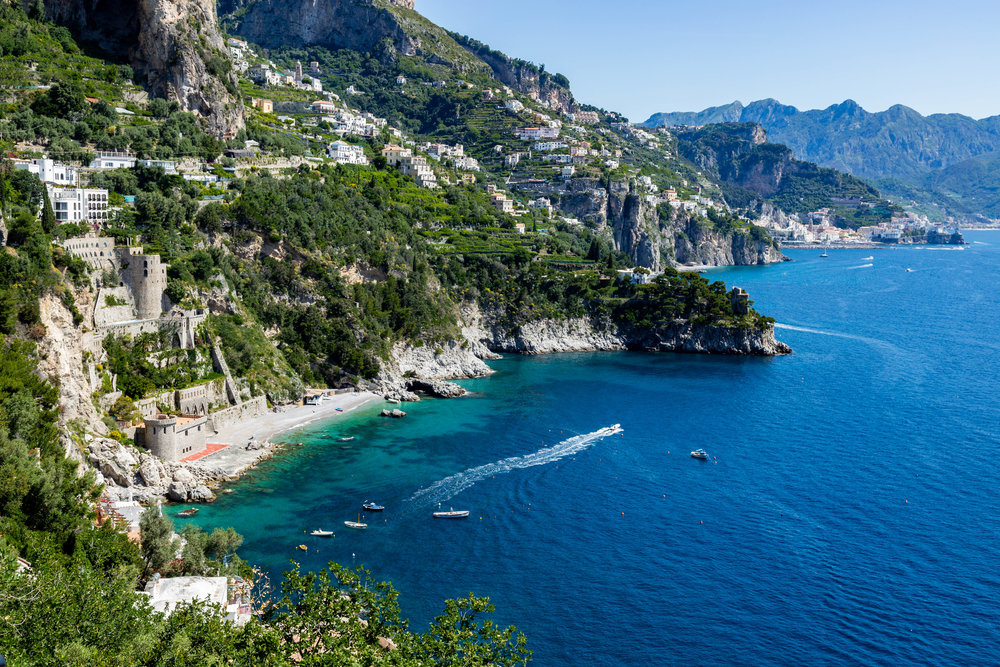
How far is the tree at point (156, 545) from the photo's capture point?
31312 mm

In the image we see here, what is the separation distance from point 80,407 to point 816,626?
37.1m

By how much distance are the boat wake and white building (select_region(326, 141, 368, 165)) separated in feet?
184

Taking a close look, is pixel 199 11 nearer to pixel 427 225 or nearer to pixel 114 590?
pixel 427 225

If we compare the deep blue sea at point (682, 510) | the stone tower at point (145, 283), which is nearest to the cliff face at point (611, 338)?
the deep blue sea at point (682, 510)

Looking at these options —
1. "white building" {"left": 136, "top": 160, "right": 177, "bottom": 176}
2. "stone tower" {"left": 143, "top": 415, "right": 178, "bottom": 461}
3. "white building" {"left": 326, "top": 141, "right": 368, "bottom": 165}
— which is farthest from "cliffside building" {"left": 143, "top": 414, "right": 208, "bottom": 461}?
"white building" {"left": 326, "top": 141, "right": 368, "bottom": 165}

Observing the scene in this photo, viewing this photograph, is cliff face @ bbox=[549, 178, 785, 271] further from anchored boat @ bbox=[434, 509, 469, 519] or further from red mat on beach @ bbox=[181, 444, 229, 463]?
anchored boat @ bbox=[434, 509, 469, 519]

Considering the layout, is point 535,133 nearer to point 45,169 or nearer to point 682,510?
point 45,169

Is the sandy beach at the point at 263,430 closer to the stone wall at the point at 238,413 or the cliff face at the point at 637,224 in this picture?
the stone wall at the point at 238,413

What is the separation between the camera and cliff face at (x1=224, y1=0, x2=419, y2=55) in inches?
7032

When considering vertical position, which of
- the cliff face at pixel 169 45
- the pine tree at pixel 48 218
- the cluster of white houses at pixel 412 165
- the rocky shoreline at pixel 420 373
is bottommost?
the rocky shoreline at pixel 420 373

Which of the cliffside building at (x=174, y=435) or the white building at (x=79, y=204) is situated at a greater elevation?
the white building at (x=79, y=204)

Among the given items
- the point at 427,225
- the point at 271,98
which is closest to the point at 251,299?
the point at 427,225

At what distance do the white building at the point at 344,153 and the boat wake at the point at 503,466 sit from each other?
5594cm

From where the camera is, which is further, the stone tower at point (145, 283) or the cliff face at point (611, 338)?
the cliff face at point (611, 338)
